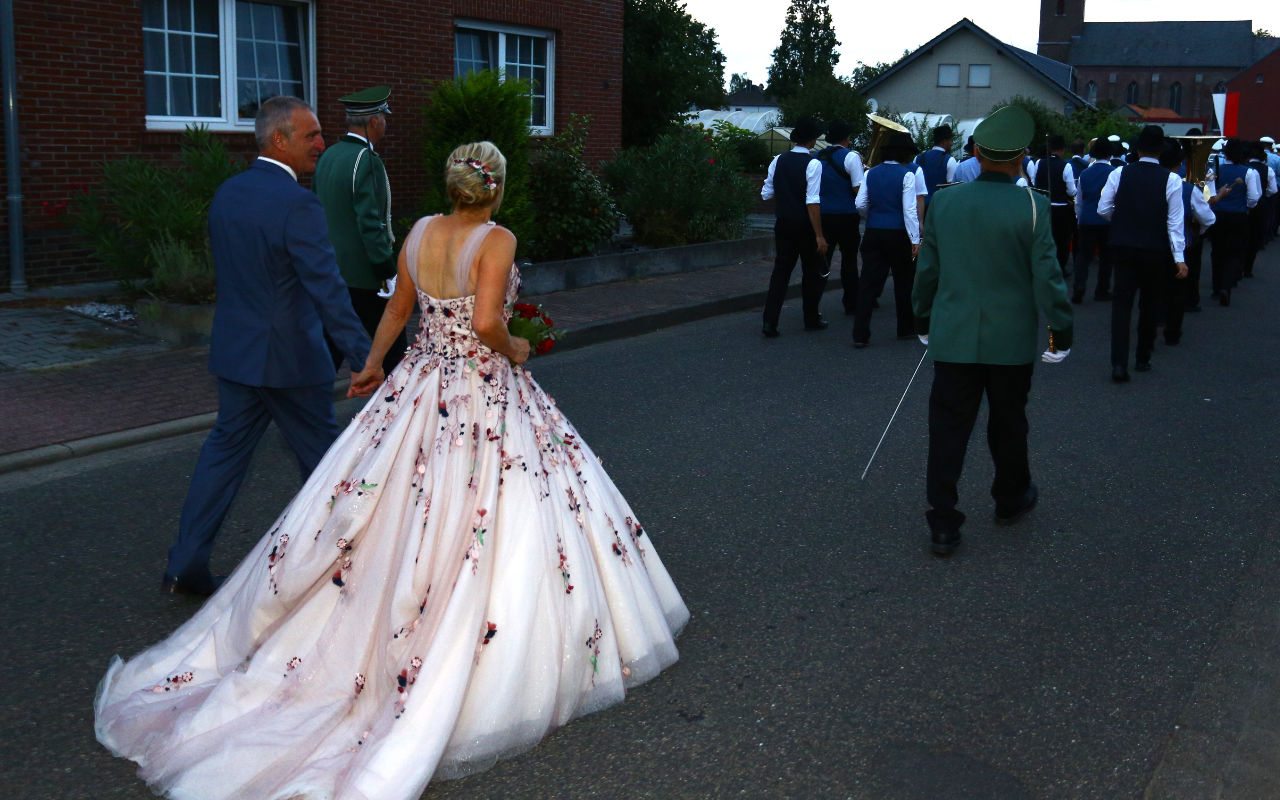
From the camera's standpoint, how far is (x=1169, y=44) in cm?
11162

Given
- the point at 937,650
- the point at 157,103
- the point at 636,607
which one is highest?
the point at 157,103

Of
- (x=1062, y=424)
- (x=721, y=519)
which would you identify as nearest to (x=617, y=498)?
(x=721, y=519)

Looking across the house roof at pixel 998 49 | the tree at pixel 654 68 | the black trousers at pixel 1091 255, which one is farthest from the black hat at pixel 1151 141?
the house roof at pixel 998 49

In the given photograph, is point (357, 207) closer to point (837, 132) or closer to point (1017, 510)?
point (1017, 510)

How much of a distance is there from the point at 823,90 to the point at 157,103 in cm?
2792

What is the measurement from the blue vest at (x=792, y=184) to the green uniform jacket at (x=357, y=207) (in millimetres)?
4991

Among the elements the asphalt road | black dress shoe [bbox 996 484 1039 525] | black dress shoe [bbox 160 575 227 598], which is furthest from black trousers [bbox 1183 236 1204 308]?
black dress shoe [bbox 160 575 227 598]

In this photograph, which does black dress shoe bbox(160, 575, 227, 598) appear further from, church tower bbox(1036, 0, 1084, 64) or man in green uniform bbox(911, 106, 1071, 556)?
church tower bbox(1036, 0, 1084, 64)

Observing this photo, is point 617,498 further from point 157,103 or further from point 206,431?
point 157,103

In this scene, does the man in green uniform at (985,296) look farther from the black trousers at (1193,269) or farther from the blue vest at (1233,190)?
the blue vest at (1233,190)

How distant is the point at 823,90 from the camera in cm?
3694

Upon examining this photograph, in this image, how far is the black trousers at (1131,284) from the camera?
9180 mm

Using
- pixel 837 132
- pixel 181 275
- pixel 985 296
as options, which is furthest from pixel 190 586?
pixel 837 132

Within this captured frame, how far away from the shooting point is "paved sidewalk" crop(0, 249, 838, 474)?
689cm
